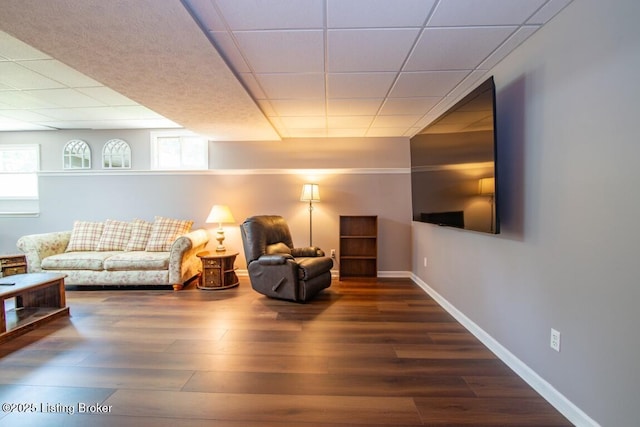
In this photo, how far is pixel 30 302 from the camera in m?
2.85

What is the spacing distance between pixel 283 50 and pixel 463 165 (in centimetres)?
167

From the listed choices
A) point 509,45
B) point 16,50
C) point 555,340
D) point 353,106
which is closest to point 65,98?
point 16,50

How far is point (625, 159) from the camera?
47.8 inches

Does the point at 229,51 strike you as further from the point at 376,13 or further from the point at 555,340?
the point at 555,340

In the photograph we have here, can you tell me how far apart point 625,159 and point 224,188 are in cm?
445

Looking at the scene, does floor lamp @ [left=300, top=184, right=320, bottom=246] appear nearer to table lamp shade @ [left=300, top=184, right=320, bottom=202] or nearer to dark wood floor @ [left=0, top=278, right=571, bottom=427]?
table lamp shade @ [left=300, top=184, right=320, bottom=202]

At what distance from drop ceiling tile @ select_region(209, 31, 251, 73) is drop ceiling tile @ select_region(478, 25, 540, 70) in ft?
6.24

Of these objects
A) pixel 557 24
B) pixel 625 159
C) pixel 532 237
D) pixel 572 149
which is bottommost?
pixel 532 237

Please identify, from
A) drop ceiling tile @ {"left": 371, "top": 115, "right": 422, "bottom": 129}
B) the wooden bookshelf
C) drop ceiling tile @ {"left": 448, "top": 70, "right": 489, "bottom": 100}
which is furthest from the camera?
the wooden bookshelf

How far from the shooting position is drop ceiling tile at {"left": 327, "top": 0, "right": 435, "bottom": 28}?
1.51 m

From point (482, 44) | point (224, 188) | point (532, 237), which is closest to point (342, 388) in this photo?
point (532, 237)

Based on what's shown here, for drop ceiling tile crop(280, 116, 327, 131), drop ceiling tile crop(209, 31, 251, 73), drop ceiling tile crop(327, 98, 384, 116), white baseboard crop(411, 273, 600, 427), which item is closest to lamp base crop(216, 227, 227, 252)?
drop ceiling tile crop(280, 116, 327, 131)

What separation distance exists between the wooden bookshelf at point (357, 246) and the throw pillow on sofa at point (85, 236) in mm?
3801

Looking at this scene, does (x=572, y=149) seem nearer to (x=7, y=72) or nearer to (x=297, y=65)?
(x=297, y=65)
